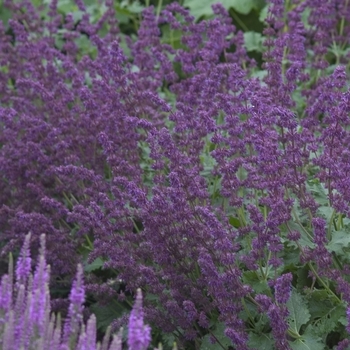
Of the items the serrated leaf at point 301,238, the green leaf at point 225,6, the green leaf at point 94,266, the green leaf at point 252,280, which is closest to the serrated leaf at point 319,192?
the serrated leaf at point 301,238

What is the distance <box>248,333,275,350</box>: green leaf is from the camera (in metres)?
3.08

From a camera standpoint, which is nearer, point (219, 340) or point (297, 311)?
point (297, 311)

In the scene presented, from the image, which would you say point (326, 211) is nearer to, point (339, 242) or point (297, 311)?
point (339, 242)

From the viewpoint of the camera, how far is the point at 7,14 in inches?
294

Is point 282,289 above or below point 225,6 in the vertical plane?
below

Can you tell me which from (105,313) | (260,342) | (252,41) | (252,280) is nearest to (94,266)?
(105,313)

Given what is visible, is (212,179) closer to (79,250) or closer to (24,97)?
(79,250)

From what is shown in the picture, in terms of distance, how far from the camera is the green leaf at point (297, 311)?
3.03 m

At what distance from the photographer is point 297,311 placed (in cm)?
307

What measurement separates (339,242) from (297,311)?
283mm

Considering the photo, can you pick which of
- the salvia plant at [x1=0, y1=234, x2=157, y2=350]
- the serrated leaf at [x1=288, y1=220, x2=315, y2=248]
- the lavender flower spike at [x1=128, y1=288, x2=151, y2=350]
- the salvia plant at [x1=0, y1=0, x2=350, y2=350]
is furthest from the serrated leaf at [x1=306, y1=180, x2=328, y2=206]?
the lavender flower spike at [x1=128, y1=288, x2=151, y2=350]

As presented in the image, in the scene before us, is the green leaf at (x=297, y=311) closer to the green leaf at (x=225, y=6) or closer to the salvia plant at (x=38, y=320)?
the salvia plant at (x=38, y=320)

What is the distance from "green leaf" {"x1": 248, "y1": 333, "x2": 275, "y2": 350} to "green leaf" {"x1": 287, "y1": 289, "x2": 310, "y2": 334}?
0.10 meters

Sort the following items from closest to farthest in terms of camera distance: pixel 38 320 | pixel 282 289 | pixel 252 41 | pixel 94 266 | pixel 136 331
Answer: pixel 136 331 → pixel 38 320 → pixel 282 289 → pixel 94 266 → pixel 252 41
